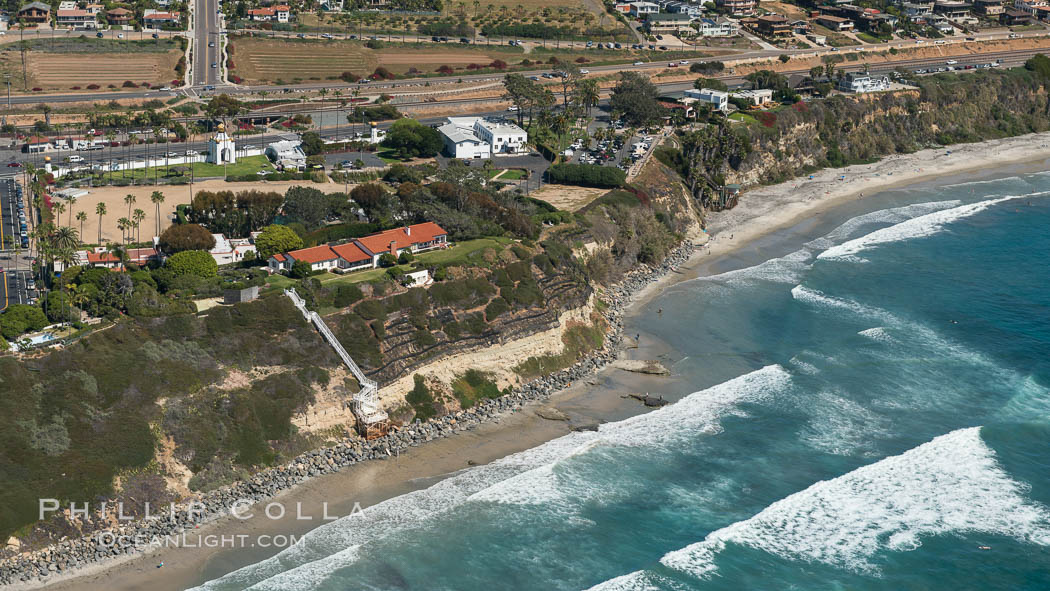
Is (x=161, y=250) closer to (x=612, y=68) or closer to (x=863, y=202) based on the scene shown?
(x=863, y=202)

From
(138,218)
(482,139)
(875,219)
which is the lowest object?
(875,219)

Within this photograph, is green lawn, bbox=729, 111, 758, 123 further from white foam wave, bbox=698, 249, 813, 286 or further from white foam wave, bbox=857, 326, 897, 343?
white foam wave, bbox=857, 326, 897, 343

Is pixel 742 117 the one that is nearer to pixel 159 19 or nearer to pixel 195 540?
pixel 195 540

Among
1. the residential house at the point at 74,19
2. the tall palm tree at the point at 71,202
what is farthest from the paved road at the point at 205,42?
→ the tall palm tree at the point at 71,202

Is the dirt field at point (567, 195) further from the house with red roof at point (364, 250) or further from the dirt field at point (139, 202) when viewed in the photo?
the dirt field at point (139, 202)

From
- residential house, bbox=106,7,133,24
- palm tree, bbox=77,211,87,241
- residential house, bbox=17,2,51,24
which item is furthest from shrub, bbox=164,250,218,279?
residential house, bbox=17,2,51,24

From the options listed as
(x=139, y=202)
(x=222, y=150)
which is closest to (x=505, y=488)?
(x=139, y=202)

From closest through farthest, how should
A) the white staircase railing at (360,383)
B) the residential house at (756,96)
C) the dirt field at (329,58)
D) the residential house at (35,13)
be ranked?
the white staircase railing at (360,383)
the residential house at (756,96)
the dirt field at (329,58)
the residential house at (35,13)
